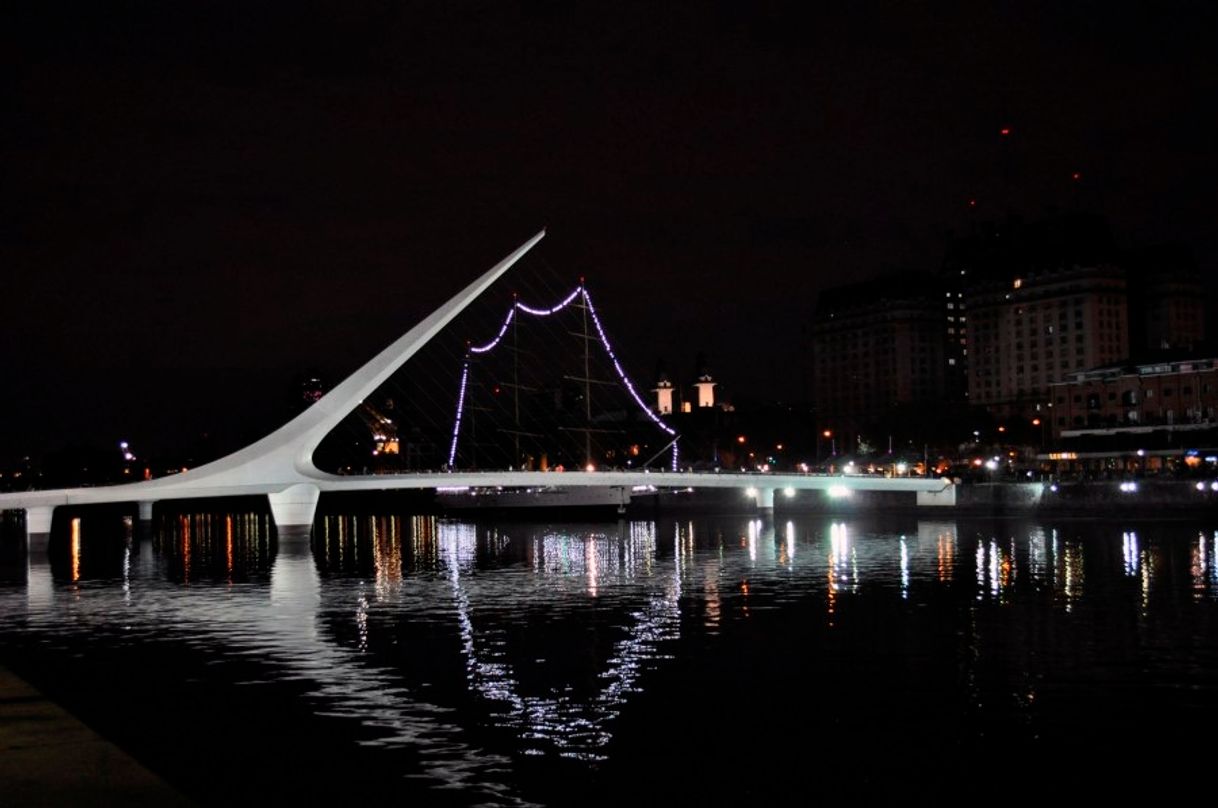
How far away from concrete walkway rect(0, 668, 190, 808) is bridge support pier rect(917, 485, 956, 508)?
71.3 meters

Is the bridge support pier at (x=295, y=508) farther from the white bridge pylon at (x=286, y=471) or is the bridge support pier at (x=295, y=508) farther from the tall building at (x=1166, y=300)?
the tall building at (x=1166, y=300)

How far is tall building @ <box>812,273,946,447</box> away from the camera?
532 feet

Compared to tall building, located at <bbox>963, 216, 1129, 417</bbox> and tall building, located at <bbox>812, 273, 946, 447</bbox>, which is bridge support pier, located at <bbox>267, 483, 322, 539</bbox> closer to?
tall building, located at <bbox>963, 216, 1129, 417</bbox>

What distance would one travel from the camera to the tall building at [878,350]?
532 feet

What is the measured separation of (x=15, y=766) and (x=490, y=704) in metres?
8.70

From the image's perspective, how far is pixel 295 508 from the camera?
5712 centimetres

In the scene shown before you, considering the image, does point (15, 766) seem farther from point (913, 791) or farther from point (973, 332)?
point (973, 332)

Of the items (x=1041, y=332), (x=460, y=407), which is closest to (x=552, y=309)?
(x=460, y=407)

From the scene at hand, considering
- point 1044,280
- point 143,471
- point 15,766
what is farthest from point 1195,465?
point 143,471

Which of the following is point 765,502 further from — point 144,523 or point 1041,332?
point 1041,332

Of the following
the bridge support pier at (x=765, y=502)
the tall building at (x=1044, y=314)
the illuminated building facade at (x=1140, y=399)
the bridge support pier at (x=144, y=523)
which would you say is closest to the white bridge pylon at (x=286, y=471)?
the bridge support pier at (x=144, y=523)

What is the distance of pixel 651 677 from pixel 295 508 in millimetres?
38961

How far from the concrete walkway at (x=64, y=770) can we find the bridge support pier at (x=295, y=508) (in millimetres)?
45600

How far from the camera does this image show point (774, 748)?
49.6 feet
